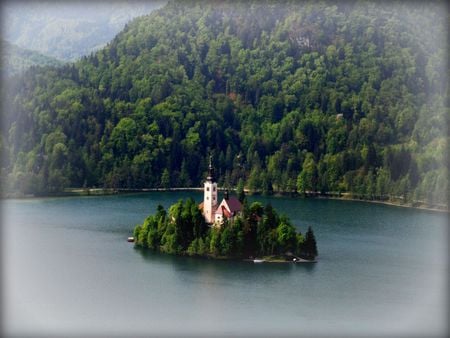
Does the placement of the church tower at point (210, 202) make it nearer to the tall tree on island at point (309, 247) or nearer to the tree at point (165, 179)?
the tall tree on island at point (309, 247)

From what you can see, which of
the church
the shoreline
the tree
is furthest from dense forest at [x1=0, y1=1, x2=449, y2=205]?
the church

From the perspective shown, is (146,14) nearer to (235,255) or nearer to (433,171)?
(433,171)

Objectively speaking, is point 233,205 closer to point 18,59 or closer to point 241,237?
point 241,237

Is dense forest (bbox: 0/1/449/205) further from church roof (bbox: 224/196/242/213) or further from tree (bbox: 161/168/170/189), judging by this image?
church roof (bbox: 224/196/242/213)

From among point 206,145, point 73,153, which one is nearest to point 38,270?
point 73,153

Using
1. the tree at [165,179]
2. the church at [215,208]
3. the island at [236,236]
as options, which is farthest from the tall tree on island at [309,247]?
the tree at [165,179]

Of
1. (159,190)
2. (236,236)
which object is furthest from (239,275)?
(159,190)
